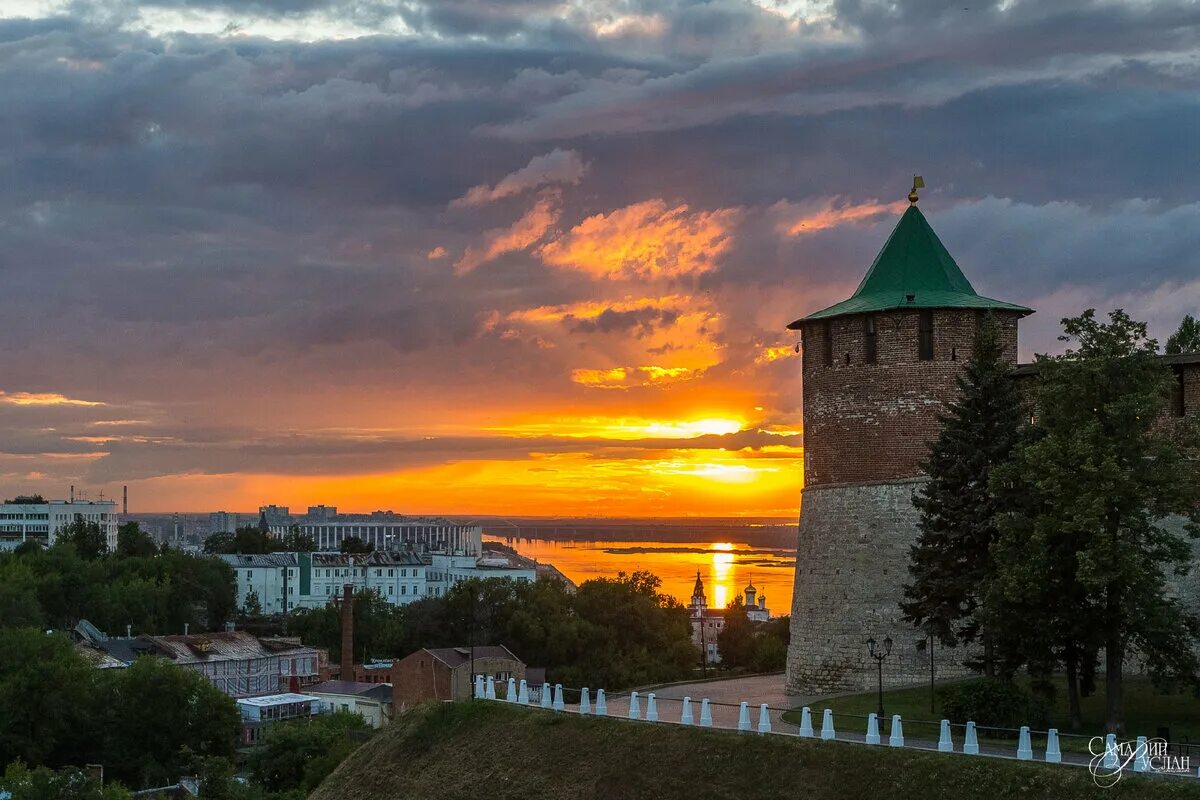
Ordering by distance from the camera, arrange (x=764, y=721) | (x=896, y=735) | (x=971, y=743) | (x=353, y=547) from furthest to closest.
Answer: (x=353, y=547) → (x=764, y=721) → (x=896, y=735) → (x=971, y=743)

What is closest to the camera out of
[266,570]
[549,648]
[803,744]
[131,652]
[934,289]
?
[803,744]

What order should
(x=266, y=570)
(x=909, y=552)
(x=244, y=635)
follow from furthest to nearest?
(x=266, y=570) → (x=244, y=635) → (x=909, y=552)

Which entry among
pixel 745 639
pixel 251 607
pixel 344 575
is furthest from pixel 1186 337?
pixel 344 575

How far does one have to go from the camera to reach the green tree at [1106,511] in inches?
1019

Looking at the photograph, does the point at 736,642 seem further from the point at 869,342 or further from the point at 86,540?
the point at 86,540

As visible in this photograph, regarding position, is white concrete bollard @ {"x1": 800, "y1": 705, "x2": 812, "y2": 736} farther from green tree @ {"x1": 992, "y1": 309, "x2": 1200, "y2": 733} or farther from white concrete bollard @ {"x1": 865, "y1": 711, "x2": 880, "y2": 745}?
green tree @ {"x1": 992, "y1": 309, "x2": 1200, "y2": 733}

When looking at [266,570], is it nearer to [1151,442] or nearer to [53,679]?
[53,679]

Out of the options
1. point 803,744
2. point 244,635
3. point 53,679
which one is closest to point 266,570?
point 244,635

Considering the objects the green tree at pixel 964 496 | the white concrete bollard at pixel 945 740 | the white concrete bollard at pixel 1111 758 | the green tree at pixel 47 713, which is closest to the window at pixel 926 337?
the green tree at pixel 964 496

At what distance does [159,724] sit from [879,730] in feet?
129

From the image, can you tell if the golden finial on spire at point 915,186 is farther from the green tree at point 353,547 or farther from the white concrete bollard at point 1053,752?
the green tree at point 353,547

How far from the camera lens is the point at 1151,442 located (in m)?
26.4

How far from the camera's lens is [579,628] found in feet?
236

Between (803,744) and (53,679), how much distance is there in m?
41.0
